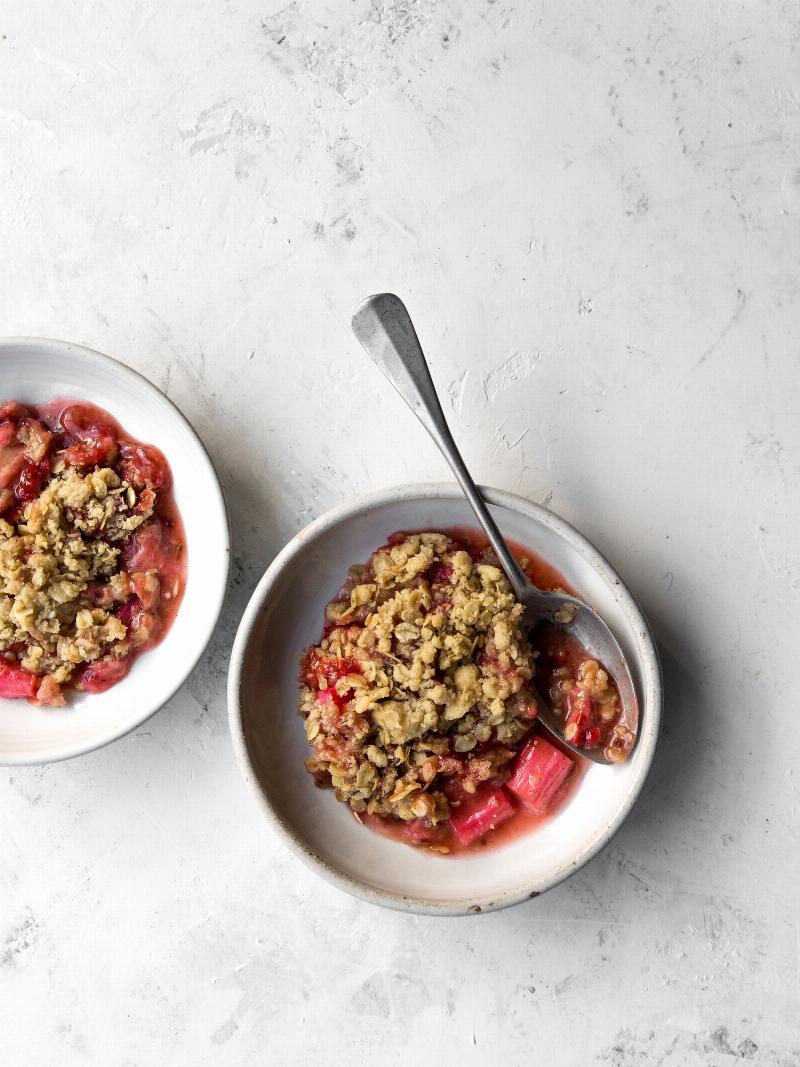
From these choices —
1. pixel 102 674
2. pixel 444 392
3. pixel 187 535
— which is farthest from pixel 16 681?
pixel 444 392

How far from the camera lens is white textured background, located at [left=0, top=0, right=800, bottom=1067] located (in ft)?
9.16

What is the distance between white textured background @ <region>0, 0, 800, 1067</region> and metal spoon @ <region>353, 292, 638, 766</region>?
0.26 metres

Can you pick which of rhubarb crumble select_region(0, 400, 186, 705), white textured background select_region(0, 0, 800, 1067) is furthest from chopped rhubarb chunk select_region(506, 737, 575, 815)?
rhubarb crumble select_region(0, 400, 186, 705)

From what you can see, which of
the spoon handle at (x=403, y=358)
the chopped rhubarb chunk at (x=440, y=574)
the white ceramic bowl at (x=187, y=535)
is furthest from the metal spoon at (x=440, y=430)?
the white ceramic bowl at (x=187, y=535)

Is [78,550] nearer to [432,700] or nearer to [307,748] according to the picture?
[307,748]

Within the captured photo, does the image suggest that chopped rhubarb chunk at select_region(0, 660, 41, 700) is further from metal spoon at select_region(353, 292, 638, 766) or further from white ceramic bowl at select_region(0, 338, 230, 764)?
metal spoon at select_region(353, 292, 638, 766)

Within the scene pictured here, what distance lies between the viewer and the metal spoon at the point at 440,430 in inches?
99.7

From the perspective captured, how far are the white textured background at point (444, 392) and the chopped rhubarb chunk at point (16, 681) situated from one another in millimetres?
359

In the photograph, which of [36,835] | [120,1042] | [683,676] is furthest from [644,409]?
[120,1042]

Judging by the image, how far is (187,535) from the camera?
9.00ft

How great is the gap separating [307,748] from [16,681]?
849mm

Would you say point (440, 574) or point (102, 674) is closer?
point (440, 574)

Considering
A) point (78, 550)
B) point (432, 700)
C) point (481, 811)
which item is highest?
point (78, 550)

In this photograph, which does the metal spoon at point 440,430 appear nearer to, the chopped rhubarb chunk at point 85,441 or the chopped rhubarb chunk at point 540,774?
the chopped rhubarb chunk at point 540,774
